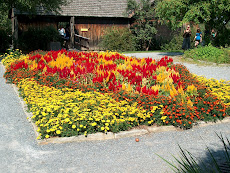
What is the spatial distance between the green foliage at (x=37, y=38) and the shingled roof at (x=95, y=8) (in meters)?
2.25

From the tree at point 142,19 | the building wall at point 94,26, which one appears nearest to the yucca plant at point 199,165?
the tree at point 142,19

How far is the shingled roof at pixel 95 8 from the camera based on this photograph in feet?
76.4

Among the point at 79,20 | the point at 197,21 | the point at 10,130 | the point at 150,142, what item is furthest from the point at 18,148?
the point at 79,20

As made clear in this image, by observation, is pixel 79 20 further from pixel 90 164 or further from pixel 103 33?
pixel 90 164

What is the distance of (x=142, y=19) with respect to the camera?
23.3 metres

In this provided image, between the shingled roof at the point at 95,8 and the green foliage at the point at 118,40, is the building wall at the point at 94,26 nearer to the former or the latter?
the shingled roof at the point at 95,8

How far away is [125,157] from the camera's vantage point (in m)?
4.50

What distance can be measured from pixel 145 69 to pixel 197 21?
8.76 meters

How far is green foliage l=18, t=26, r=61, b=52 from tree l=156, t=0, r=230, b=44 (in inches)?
353

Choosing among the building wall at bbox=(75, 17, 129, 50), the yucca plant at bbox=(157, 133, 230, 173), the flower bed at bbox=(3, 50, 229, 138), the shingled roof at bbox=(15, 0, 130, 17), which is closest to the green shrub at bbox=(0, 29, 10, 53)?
the shingled roof at bbox=(15, 0, 130, 17)

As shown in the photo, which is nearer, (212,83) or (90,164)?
(90,164)

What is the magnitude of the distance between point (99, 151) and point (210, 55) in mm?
11831

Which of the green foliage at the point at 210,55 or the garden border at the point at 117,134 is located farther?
the green foliage at the point at 210,55

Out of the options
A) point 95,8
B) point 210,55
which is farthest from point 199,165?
point 95,8
